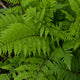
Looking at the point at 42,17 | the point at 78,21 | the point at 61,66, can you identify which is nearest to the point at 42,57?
the point at 61,66

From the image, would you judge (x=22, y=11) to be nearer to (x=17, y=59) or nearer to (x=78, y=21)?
(x=17, y=59)

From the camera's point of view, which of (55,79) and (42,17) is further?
(55,79)

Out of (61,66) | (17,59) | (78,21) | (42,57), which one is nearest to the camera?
(78,21)

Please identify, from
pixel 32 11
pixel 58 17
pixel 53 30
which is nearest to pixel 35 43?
pixel 53 30

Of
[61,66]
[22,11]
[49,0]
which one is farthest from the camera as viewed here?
[22,11]

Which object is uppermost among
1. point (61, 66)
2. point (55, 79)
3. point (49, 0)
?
point (49, 0)

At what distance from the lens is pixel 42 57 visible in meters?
2.19

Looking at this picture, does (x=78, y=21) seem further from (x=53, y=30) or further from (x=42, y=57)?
(x=42, y=57)

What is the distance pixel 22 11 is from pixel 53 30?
0.86m

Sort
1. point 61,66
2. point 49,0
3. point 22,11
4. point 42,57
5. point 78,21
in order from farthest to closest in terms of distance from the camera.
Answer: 1. point 22,11
2. point 42,57
3. point 61,66
4. point 49,0
5. point 78,21

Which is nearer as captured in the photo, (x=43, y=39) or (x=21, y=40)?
(x=21, y=40)

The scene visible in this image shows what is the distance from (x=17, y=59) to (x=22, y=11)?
1.01 metres

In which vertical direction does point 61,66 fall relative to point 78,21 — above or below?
below

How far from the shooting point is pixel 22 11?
237 cm
